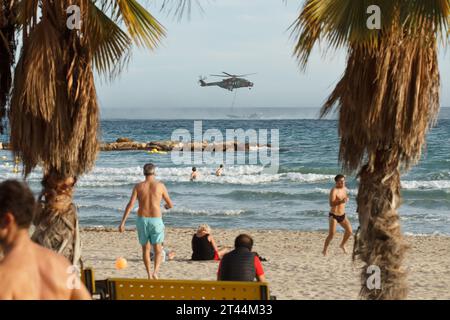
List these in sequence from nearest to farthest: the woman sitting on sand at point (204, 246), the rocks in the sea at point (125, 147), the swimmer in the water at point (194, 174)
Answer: the woman sitting on sand at point (204, 246) < the swimmer in the water at point (194, 174) < the rocks in the sea at point (125, 147)

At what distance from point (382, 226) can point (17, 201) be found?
453cm

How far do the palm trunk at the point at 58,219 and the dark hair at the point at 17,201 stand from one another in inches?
164

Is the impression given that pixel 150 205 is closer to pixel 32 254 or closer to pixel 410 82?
pixel 410 82

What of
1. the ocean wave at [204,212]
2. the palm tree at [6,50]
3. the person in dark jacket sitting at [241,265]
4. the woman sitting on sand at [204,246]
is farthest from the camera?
the ocean wave at [204,212]

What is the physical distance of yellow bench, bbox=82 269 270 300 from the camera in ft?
19.1

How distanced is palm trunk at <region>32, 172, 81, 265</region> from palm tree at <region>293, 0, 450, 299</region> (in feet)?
7.90

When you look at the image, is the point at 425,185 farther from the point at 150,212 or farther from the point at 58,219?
the point at 58,219

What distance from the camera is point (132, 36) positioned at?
25.3ft

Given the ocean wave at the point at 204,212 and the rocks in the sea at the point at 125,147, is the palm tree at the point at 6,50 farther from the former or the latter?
the rocks in the sea at the point at 125,147

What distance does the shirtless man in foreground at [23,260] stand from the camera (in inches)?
134

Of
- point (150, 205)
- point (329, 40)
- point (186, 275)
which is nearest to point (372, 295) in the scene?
point (329, 40)

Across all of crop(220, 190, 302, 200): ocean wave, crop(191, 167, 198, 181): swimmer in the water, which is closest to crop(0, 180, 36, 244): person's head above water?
crop(220, 190, 302, 200): ocean wave

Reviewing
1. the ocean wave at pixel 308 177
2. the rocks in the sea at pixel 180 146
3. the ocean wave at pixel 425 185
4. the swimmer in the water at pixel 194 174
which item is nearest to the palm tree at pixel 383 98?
the ocean wave at pixel 425 185

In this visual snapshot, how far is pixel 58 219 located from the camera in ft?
24.9
